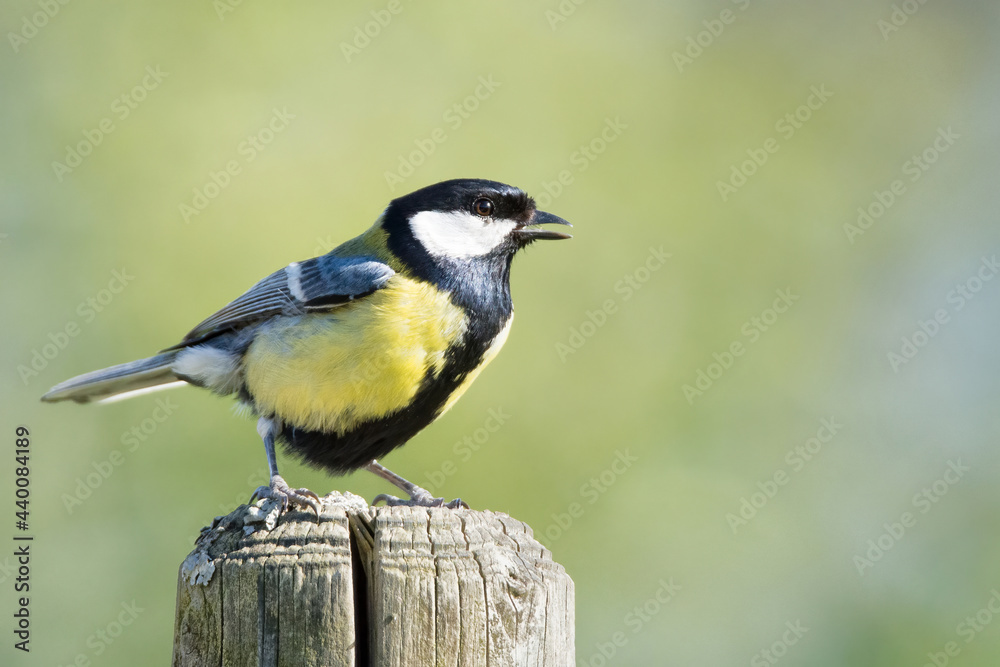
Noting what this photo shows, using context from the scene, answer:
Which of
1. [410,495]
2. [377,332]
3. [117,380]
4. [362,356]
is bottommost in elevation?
[117,380]

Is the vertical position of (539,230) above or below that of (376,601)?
above

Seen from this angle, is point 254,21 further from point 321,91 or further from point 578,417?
point 578,417

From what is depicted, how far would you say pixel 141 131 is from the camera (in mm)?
6344

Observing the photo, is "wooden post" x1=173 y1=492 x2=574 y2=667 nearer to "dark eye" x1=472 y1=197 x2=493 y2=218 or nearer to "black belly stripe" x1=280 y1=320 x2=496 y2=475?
"black belly stripe" x1=280 y1=320 x2=496 y2=475

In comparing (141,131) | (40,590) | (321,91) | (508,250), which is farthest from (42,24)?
(508,250)

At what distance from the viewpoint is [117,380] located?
4.60m

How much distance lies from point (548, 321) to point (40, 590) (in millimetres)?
3764

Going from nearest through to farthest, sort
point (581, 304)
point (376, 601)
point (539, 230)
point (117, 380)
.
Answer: point (376, 601) < point (539, 230) < point (117, 380) < point (581, 304)

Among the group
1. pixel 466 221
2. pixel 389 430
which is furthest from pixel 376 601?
pixel 466 221

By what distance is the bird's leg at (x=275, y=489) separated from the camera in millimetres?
2572

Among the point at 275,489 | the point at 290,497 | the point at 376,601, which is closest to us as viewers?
the point at 376,601

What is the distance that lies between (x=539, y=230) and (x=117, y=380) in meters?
2.31

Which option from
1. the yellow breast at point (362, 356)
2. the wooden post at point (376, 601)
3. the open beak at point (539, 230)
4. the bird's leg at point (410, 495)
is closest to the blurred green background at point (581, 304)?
the bird's leg at point (410, 495)

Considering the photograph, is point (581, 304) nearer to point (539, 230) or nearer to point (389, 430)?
point (539, 230)
